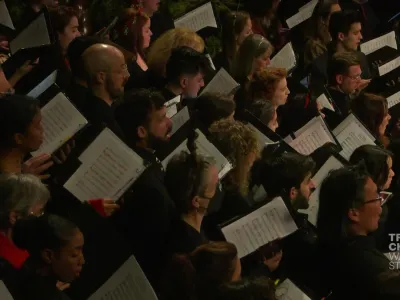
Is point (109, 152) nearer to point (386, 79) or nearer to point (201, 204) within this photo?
point (201, 204)

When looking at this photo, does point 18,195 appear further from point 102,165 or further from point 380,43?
point 380,43

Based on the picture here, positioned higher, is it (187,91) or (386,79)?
(187,91)

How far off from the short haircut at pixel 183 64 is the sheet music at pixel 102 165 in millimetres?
1386

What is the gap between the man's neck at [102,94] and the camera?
3.98m

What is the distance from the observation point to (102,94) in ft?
13.1

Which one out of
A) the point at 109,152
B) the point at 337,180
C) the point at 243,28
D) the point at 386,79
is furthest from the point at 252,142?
the point at 386,79

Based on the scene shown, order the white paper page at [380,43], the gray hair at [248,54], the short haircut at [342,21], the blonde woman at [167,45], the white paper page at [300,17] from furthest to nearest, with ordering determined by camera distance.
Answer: the short haircut at [342,21] → the white paper page at [300,17] → the white paper page at [380,43] → the gray hair at [248,54] → the blonde woman at [167,45]

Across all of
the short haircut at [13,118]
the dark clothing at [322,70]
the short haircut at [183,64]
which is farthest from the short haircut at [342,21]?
the short haircut at [13,118]

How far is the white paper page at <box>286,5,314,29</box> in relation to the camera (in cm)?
627

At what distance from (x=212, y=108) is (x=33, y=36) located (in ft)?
3.05

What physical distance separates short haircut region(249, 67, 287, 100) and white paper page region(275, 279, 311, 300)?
2.00 m

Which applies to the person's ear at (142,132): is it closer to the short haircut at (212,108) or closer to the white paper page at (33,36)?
the short haircut at (212,108)

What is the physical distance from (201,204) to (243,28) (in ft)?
8.46

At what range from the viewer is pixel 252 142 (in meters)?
3.75
